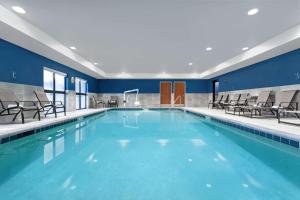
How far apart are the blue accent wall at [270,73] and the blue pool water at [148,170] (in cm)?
367

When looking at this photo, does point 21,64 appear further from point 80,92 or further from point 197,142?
point 80,92

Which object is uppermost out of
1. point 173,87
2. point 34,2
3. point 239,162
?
point 34,2

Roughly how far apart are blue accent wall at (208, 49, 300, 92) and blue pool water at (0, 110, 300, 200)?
3.67m

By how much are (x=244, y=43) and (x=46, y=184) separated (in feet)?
21.3

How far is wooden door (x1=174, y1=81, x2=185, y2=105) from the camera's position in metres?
15.1

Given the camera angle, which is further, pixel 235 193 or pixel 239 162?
pixel 239 162

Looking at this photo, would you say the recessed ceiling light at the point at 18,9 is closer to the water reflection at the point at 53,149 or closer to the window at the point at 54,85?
the water reflection at the point at 53,149

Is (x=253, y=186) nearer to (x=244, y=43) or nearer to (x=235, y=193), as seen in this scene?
(x=235, y=193)

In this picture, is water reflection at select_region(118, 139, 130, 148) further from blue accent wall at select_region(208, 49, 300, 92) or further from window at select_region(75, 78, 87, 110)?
window at select_region(75, 78, 87, 110)

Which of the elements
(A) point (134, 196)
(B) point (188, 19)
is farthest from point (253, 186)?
(B) point (188, 19)

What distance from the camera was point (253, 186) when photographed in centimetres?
192

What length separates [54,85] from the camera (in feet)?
26.8

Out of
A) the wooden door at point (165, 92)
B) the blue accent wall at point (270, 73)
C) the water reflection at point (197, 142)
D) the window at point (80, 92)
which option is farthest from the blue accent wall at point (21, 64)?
the wooden door at point (165, 92)

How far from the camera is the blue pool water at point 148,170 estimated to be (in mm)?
1767
